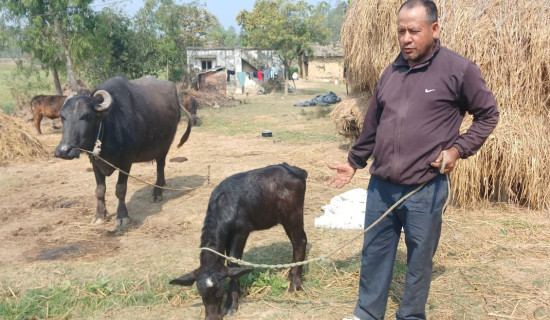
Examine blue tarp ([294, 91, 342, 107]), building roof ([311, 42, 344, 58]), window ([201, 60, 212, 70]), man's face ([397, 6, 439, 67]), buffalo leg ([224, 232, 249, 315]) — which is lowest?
buffalo leg ([224, 232, 249, 315])

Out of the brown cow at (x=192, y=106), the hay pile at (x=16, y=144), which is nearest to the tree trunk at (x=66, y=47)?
the brown cow at (x=192, y=106)

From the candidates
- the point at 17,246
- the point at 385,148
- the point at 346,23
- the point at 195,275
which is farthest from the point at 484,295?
the point at 346,23

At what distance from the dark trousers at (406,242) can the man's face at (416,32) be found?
90 cm

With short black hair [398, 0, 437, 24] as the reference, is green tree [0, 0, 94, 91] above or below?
above

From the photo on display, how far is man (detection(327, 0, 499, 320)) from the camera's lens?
2873 mm

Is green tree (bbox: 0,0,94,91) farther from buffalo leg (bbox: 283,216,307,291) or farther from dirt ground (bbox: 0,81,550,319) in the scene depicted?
buffalo leg (bbox: 283,216,307,291)

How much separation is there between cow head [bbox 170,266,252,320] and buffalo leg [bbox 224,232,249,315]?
0.86 ft

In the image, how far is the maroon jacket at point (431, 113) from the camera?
113 inches

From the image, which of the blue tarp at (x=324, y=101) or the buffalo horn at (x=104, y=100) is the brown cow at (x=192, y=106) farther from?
the buffalo horn at (x=104, y=100)

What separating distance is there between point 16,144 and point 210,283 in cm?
911

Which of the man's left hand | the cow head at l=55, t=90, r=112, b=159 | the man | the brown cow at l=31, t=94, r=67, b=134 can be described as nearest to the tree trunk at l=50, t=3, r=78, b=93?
the brown cow at l=31, t=94, r=67, b=134

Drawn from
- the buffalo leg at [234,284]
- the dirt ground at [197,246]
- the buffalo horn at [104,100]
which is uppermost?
the buffalo horn at [104,100]

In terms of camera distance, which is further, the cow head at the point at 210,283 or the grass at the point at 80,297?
the grass at the point at 80,297

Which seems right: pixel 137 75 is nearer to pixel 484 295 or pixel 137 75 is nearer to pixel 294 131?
pixel 294 131
